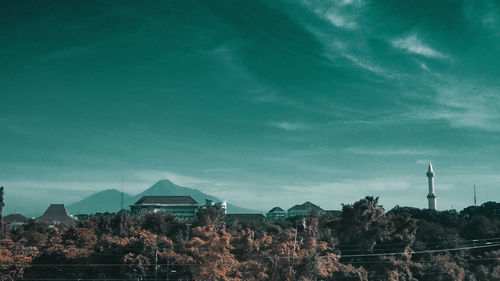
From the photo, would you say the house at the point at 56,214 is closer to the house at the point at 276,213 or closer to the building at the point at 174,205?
the building at the point at 174,205

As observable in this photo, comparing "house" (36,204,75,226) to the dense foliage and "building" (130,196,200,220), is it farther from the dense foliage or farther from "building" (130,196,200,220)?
the dense foliage

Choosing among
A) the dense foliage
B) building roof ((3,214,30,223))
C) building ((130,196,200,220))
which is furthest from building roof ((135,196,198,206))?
the dense foliage

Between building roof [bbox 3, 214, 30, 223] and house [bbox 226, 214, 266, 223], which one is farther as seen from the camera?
building roof [bbox 3, 214, 30, 223]

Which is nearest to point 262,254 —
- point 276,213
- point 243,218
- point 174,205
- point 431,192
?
point 431,192

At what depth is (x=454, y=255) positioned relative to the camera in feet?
124

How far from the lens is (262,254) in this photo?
29.0m

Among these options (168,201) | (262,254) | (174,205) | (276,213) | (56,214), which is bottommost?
(262,254)

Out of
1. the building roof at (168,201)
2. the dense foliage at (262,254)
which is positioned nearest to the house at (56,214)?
the building roof at (168,201)

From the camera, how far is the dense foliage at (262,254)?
28.3 m

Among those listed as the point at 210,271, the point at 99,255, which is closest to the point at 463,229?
the point at 210,271

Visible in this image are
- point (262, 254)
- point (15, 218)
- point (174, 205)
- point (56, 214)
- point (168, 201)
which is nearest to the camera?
point (262, 254)

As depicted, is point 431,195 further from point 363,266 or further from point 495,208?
point 363,266

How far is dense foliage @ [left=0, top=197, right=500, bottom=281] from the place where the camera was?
28.3m

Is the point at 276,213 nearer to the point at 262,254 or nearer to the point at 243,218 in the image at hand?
the point at 243,218
